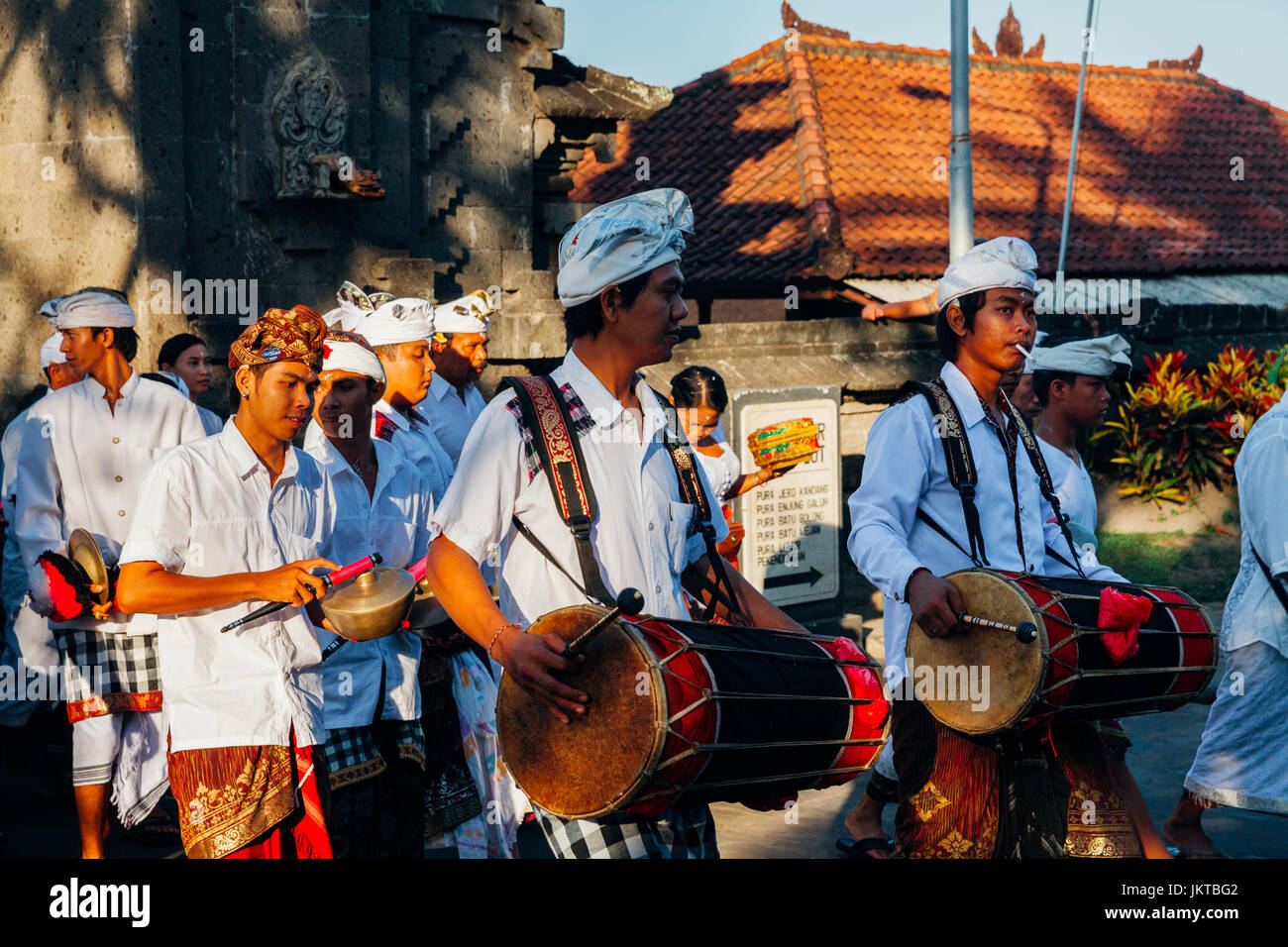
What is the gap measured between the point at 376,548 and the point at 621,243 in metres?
2.03

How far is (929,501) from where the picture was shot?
13.7ft

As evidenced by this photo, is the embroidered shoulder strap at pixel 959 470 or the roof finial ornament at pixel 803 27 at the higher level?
the roof finial ornament at pixel 803 27

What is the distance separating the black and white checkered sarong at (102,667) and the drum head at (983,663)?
11.0 ft


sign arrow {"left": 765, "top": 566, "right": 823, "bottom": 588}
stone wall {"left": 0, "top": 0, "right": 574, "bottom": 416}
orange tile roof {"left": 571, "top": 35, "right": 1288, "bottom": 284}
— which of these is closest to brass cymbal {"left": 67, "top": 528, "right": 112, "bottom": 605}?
stone wall {"left": 0, "top": 0, "right": 574, "bottom": 416}

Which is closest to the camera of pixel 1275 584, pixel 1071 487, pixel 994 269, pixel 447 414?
pixel 994 269

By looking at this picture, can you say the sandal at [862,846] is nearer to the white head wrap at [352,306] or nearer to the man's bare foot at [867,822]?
the man's bare foot at [867,822]

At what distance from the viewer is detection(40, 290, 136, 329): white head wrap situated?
6.14 metres

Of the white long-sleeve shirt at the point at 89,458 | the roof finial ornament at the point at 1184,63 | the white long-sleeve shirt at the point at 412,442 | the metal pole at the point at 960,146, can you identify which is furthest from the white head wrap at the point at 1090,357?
the roof finial ornament at the point at 1184,63

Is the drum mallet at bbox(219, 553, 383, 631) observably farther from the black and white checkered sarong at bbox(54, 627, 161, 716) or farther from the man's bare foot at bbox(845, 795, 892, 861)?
the man's bare foot at bbox(845, 795, 892, 861)

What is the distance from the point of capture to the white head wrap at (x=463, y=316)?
23.0ft


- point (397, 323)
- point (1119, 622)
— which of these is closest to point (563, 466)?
point (1119, 622)

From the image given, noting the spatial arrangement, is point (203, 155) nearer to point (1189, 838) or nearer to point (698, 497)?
point (698, 497)
